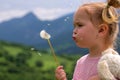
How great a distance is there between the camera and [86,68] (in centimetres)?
366

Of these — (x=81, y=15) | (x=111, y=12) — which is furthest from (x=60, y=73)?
(x=111, y=12)

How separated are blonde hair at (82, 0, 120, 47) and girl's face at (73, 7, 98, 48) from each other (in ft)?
0.12

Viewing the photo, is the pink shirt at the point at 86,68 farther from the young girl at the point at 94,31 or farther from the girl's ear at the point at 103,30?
the girl's ear at the point at 103,30

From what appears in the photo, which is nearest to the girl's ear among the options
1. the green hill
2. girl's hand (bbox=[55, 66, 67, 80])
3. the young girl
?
the young girl

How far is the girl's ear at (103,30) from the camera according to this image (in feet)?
11.8

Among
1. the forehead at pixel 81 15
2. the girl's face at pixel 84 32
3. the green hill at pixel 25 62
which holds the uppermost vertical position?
the forehead at pixel 81 15

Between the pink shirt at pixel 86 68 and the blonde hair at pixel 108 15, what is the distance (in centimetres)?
17

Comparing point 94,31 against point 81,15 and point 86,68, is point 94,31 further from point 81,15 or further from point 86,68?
point 86,68

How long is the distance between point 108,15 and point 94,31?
15cm

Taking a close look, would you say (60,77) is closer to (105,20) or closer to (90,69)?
(90,69)

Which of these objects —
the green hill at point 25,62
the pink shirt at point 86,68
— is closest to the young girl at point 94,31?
the pink shirt at point 86,68

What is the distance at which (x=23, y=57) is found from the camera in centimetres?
3778

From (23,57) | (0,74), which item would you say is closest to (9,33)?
(23,57)

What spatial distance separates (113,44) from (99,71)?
14.3 inches
